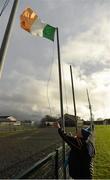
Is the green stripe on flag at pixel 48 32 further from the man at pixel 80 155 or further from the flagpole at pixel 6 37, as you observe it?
the man at pixel 80 155

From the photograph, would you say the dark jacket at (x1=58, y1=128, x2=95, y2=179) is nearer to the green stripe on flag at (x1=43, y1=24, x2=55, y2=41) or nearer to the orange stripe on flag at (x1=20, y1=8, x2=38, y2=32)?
the orange stripe on flag at (x1=20, y1=8, x2=38, y2=32)

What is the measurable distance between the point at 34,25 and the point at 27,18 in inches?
41.0

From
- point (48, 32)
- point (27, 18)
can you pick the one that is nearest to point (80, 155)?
point (27, 18)

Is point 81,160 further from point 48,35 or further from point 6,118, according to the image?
point 6,118

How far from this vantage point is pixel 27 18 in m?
9.52

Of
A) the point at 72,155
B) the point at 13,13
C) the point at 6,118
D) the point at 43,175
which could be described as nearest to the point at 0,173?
the point at 43,175

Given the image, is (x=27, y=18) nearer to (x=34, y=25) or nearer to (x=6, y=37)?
(x=34, y=25)

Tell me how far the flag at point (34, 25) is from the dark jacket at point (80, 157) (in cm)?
388

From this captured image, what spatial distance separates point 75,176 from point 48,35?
577 cm

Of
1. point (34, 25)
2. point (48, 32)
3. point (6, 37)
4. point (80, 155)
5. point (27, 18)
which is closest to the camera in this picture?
point (6, 37)

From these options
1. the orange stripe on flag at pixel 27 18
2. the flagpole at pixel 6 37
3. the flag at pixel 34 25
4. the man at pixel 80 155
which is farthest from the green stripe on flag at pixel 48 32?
the man at pixel 80 155

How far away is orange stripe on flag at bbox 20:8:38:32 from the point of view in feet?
30.7

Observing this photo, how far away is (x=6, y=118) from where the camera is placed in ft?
566

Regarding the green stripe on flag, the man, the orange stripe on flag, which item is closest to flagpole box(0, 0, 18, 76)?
the orange stripe on flag
